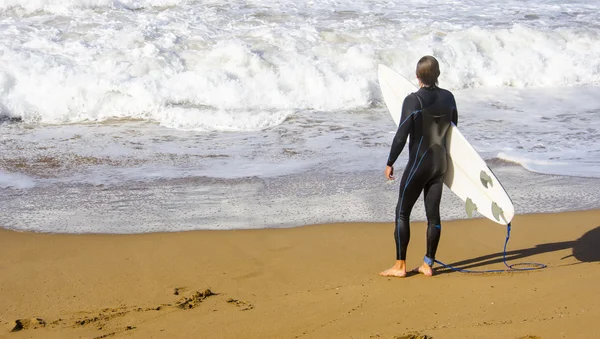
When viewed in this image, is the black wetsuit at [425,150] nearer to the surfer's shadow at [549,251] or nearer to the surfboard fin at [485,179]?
the surfboard fin at [485,179]

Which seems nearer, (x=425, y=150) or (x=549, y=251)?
(x=425, y=150)

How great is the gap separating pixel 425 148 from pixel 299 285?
1.24 metres

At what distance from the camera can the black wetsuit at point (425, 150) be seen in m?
4.61

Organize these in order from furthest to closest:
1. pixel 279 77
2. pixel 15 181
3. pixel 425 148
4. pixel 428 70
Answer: pixel 279 77 < pixel 15 181 < pixel 425 148 < pixel 428 70

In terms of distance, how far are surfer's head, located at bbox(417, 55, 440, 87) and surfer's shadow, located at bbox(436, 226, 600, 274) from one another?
134 centimetres

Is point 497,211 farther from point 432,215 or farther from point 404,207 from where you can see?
point 404,207

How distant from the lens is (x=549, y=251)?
5.39 metres

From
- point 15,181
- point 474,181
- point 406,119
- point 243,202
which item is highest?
point 406,119

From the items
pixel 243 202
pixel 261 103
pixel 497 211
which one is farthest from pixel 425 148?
pixel 261 103

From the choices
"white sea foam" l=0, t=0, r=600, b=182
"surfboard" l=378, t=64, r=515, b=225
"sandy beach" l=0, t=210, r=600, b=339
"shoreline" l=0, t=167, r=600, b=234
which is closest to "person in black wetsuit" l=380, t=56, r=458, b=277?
"surfboard" l=378, t=64, r=515, b=225

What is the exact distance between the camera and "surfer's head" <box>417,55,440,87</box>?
451cm

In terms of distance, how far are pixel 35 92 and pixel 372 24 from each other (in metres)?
6.67

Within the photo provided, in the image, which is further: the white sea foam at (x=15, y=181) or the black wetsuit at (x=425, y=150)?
the white sea foam at (x=15, y=181)

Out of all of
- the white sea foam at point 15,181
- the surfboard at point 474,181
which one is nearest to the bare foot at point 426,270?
the surfboard at point 474,181
